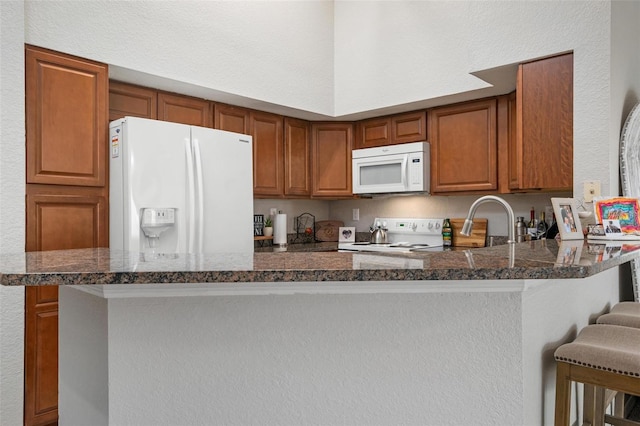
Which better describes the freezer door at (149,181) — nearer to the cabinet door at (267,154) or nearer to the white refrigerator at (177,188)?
the white refrigerator at (177,188)

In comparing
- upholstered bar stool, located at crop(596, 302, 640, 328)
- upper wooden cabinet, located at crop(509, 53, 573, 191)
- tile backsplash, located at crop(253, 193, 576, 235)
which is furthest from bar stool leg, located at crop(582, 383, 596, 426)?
tile backsplash, located at crop(253, 193, 576, 235)

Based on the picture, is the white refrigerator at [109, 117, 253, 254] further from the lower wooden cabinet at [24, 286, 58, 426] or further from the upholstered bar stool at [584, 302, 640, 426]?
the upholstered bar stool at [584, 302, 640, 426]

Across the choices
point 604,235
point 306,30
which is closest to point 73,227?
point 306,30

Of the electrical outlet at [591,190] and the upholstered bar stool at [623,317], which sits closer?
the upholstered bar stool at [623,317]

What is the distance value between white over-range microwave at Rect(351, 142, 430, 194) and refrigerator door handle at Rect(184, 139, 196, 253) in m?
1.74

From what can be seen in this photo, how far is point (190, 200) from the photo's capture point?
9.70 feet

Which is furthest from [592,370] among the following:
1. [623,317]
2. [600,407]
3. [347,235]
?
[347,235]

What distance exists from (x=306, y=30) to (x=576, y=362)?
3.35 meters

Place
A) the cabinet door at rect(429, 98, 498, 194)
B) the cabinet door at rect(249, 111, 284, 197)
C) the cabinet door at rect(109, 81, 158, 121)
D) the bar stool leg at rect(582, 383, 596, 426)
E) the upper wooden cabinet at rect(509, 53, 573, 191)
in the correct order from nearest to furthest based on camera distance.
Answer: the bar stool leg at rect(582, 383, 596, 426)
the upper wooden cabinet at rect(509, 53, 573, 191)
the cabinet door at rect(109, 81, 158, 121)
the cabinet door at rect(429, 98, 498, 194)
the cabinet door at rect(249, 111, 284, 197)

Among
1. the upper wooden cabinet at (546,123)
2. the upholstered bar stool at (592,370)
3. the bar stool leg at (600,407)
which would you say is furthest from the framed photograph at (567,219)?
the upholstered bar stool at (592,370)

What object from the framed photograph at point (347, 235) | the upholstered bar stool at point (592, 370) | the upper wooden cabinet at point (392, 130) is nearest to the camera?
the upholstered bar stool at point (592, 370)

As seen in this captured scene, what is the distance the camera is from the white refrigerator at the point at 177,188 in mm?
2705

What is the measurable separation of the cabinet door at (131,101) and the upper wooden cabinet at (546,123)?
95.1 inches

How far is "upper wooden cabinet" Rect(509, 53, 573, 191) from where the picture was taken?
A: 2645mm
